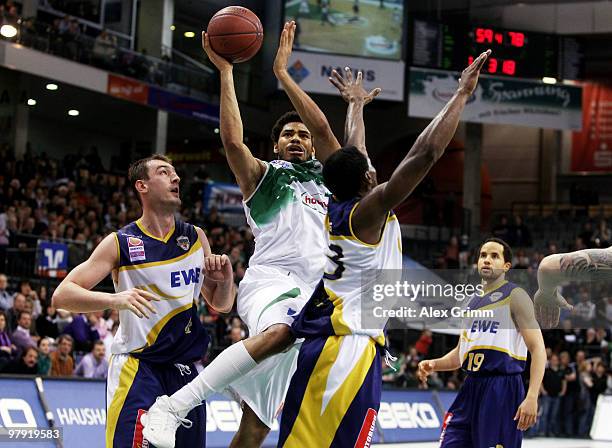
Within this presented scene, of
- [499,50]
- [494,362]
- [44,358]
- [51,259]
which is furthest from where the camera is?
[499,50]

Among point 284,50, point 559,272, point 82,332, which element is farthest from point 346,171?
point 82,332

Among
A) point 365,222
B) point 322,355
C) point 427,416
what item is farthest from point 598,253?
point 427,416

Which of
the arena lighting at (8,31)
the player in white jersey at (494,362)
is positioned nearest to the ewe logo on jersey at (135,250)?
the player in white jersey at (494,362)

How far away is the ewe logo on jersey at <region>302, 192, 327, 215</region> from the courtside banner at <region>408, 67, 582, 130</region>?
20744mm

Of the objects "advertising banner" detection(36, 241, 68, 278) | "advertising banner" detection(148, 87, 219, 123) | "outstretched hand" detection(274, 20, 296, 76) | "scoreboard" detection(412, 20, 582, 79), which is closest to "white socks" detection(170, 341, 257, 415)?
"outstretched hand" detection(274, 20, 296, 76)

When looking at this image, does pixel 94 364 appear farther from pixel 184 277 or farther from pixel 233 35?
pixel 233 35

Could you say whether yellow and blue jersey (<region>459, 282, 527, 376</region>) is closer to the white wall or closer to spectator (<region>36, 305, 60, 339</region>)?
spectator (<region>36, 305, 60, 339</region>)

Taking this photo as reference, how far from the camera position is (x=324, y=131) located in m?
6.02

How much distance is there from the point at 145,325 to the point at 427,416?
10.9 metres

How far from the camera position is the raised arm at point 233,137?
226 inches

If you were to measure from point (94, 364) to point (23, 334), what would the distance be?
3.24 feet

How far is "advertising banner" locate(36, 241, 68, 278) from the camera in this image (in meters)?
15.9

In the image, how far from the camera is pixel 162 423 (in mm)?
5066

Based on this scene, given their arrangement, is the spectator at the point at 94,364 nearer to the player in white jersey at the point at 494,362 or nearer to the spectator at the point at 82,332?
the spectator at the point at 82,332
